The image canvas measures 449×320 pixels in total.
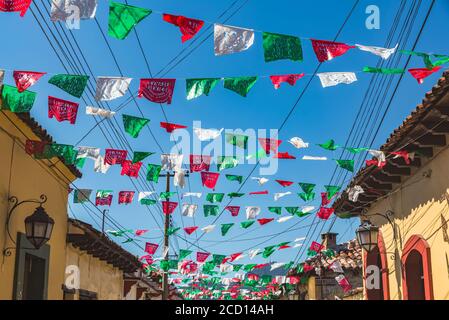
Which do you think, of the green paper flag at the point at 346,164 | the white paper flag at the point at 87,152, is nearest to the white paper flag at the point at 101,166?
the white paper flag at the point at 87,152

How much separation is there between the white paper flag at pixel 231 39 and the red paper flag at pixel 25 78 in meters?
2.56

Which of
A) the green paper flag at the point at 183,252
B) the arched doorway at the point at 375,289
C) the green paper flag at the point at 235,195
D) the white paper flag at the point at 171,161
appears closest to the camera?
the white paper flag at the point at 171,161

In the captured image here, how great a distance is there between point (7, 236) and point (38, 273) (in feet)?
6.57

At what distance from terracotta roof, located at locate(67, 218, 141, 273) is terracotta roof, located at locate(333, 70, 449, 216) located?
264 inches

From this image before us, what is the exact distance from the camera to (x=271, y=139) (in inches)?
441

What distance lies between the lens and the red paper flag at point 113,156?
11.7m

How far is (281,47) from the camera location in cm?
772

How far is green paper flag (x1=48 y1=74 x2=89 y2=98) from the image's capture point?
832 cm

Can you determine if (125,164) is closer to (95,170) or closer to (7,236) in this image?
(95,170)

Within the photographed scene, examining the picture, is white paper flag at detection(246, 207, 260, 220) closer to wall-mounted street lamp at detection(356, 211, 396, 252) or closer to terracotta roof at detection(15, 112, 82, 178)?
Answer: wall-mounted street lamp at detection(356, 211, 396, 252)

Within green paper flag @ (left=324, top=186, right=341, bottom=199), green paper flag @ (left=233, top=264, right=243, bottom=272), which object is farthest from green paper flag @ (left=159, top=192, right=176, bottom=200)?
green paper flag @ (left=233, top=264, right=243, bottom=272)

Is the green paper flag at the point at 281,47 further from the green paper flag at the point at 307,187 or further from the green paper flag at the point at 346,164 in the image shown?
the green paper flag at the point at 307,187

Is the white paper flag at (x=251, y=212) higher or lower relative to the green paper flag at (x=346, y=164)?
lower
